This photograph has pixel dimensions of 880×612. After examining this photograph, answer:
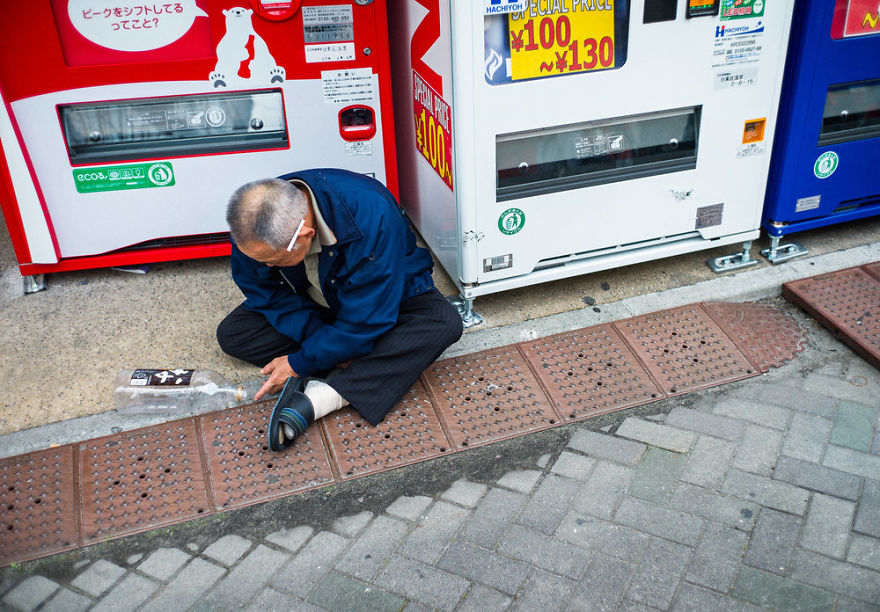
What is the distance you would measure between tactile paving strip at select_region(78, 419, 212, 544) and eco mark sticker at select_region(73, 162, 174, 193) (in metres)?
1.24

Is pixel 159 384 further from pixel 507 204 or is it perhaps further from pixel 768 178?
pixel 768 178

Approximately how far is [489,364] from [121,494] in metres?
1.54

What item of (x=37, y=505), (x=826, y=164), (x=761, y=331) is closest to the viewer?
(x=37, y=505)

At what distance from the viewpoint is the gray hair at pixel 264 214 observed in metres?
2.59

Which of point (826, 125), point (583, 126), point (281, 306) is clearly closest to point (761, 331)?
point (826, 125)

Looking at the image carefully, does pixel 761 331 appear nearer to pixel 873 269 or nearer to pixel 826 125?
pixel 873 269

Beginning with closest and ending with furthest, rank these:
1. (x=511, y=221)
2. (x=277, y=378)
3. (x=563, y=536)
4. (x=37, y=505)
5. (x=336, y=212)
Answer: (x=563, y=536) → (x=37, y=505) → (x=336, y=212) → (x=277, y=378) → (x=511, y=221)

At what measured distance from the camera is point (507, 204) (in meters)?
3.28

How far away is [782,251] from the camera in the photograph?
3.99m

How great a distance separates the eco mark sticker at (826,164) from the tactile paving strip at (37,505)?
356 cm

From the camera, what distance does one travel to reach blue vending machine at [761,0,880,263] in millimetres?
3387

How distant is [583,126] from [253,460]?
191 centimetres

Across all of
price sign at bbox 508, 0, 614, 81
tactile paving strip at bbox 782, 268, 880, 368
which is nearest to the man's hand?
price sign at bbox 508, 0, 614, 81

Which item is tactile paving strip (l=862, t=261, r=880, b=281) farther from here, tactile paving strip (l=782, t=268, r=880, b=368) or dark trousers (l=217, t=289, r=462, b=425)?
dark trousers (l=217, t=289, r=462, b=425)
